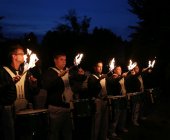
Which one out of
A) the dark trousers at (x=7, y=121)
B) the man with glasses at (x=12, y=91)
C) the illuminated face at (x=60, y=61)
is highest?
the illuminated face at (x=60, y=61)

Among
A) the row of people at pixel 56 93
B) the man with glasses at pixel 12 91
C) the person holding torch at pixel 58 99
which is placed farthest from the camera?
the person holding torch at pixel 58 99

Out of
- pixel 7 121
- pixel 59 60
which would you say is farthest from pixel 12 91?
pixel 59 60

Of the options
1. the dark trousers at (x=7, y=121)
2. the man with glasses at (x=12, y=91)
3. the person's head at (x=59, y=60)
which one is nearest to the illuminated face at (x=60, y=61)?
the person's head at (x=59, y=60)

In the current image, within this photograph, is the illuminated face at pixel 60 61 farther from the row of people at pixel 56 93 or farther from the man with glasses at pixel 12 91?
the man with glasses at pixel 12 91

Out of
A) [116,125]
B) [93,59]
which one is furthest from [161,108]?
[116,125]

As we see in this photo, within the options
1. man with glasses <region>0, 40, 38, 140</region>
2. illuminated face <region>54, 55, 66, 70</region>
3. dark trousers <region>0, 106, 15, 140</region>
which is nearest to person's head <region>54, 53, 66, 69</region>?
illuminated face <region>54, 55, 66, 70</region>

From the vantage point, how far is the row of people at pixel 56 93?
6293 millimetres

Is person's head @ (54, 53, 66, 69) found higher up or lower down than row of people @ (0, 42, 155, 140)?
higher up

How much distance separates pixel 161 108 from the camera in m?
15.5

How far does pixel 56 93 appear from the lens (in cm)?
733

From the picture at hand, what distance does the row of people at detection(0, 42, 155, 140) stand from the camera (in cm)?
629

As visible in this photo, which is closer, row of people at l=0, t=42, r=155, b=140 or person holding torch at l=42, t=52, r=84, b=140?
row of people at l=0, t=42, r=155, b=140

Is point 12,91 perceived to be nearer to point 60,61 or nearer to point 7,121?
point 7,121

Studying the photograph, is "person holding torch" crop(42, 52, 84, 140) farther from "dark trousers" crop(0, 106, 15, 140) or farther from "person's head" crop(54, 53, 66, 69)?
"dark trousers" crop(0, 106, 15, 140)
